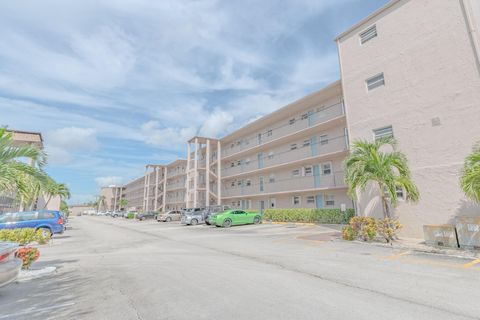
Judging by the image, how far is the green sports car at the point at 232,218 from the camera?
2266cm

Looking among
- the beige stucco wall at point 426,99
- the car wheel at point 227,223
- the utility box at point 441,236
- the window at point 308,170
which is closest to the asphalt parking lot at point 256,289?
the utility box at point 441,236

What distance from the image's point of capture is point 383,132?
14820 millimetres

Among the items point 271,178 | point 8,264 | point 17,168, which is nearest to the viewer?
point 8,264

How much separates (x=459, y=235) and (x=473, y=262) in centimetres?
250

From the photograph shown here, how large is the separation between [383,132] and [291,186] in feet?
39.3

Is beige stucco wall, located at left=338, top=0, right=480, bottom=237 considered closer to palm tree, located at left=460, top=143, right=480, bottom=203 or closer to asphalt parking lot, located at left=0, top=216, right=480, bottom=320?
palm tree, located at left=460, top=143, right=480, bottom=203

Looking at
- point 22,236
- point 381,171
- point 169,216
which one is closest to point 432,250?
point 381,171

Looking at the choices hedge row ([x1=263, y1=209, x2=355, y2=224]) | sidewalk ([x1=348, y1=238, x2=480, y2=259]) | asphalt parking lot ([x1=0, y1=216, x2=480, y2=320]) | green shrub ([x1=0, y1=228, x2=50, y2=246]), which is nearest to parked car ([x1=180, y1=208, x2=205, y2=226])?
hedge row ([x1=263, y1=209, x2=355, y2=224])

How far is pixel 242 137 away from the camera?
120 ft

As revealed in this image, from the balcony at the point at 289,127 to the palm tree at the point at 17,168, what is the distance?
773 inches

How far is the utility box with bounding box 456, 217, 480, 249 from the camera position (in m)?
9.38

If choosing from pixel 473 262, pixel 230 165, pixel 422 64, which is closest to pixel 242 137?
pixel 230 165

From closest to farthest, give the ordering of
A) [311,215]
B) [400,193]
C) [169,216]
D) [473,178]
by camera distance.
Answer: [473,178] → [400,193] → [311,215] → [169,216]

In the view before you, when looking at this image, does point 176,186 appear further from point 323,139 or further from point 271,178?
point 323,139
